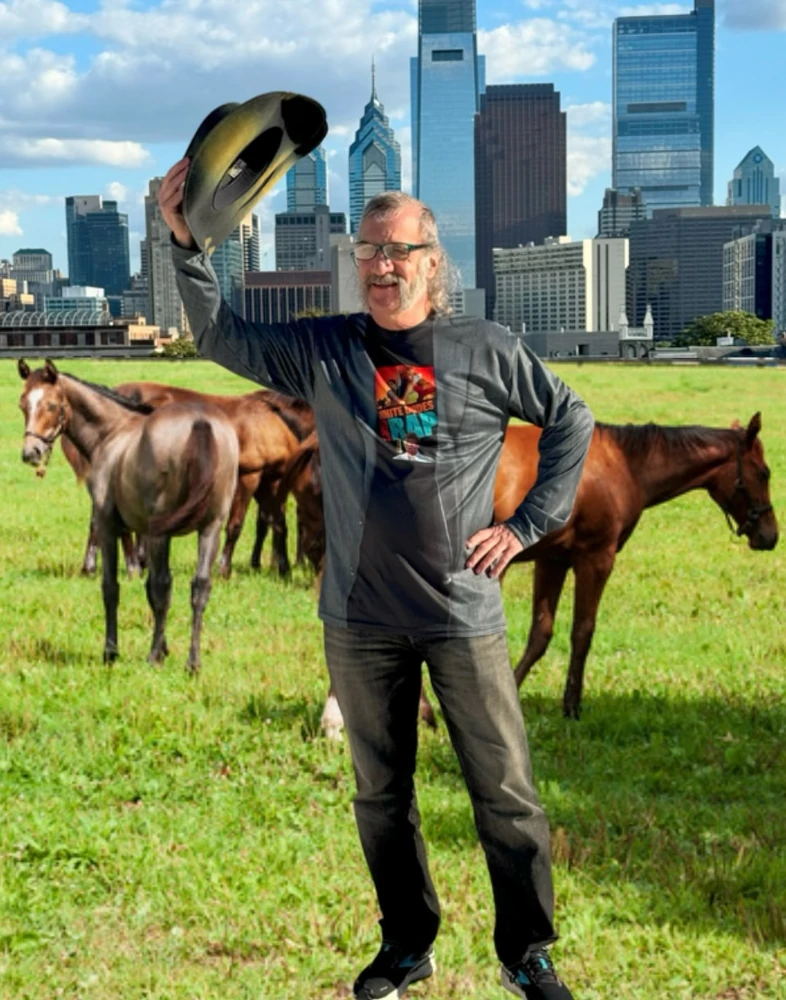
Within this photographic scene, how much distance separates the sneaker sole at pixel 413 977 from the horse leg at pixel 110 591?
5586 millimetres

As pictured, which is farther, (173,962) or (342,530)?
(173,962)

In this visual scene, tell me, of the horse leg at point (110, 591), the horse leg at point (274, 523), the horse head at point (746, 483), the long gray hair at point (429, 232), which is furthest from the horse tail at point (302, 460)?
the long gray hair at point (429, 232)

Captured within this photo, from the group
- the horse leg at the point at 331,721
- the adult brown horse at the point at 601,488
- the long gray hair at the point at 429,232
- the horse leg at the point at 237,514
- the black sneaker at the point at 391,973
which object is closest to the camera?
the long gray hair at the point at 429,232

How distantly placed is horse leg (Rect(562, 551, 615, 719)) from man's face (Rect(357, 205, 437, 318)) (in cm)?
481

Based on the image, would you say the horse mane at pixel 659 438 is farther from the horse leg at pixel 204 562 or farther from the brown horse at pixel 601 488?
the horse leg at pixel 204 562

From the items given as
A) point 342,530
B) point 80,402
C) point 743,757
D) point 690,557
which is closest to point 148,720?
point 80,402

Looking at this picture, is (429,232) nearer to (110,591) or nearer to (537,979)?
(537,979)

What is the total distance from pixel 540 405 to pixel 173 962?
265 cm

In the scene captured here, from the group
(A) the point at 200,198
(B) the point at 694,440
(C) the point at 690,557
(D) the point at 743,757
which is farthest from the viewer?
(C) the point at 690,557

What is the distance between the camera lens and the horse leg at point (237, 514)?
48.0 ft

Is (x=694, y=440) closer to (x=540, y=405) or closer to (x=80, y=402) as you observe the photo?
(x=80, y=402)

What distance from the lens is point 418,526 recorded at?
13.9 ft

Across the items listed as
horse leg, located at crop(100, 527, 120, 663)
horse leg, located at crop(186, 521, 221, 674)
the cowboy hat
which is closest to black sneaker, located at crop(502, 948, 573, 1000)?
the cowboy hat

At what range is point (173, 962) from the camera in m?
5.17
